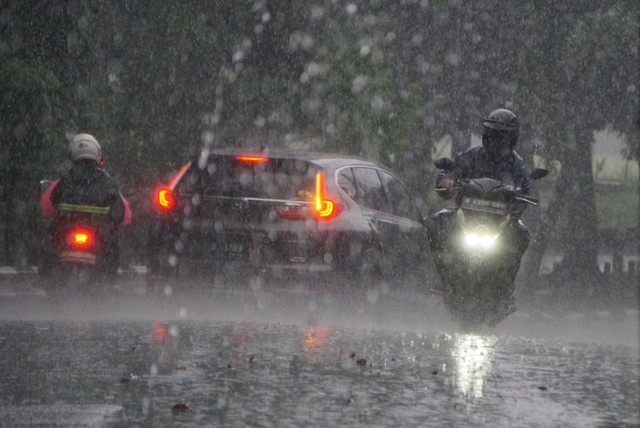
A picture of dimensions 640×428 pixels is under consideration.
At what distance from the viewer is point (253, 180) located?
48.5ft

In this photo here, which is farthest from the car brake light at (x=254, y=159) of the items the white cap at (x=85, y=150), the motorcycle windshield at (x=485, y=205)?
the motorcycle windshield at (x=485, y=205)

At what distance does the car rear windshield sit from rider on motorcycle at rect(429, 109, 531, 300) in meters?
1.92

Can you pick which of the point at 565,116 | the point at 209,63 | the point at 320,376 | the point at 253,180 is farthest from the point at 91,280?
the point at 565,116

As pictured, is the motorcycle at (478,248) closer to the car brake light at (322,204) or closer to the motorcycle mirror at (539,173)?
the motorcycle mirror at (539,173)

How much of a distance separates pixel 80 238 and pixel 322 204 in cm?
226

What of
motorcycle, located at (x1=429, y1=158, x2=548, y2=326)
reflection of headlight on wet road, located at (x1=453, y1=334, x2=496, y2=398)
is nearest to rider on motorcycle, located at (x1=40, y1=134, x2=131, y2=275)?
motorcycle, located at (x1=429, y1=158, x2=548, y2=326)

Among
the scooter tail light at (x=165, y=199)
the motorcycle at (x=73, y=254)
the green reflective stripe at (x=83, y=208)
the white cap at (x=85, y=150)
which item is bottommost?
the motorcycle at (x=73, y=254)

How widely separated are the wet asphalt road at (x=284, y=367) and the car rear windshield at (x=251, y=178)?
94 centimetres

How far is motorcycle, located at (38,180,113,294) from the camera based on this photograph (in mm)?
13898

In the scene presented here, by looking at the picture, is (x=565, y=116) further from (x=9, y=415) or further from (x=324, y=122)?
(x=9, y=415)

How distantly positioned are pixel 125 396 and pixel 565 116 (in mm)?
21538

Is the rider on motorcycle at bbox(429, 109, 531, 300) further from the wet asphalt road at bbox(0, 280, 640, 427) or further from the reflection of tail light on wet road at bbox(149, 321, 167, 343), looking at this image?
the reflection of tail light on wet road at bbox(149, 321, 167, 343)

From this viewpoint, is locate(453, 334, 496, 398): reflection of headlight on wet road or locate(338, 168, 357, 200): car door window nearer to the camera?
locate(453, 334, 496, 398): reflection of headlight on wet road

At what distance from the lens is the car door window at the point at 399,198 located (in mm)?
16672
